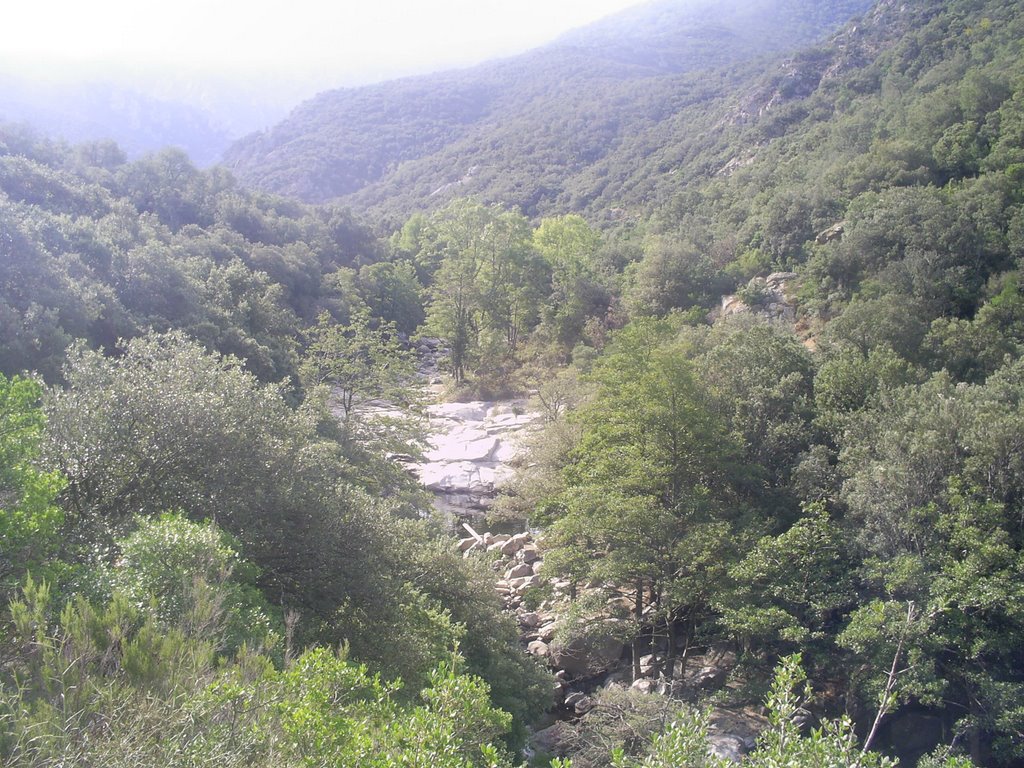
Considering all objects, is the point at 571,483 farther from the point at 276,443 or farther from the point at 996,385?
the point at 996,385

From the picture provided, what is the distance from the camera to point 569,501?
1473 cm

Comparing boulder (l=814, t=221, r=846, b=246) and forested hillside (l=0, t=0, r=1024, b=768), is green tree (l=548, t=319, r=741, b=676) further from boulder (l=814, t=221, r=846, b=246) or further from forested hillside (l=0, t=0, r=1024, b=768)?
boulder (l=814, t=221, r=846, b=246)

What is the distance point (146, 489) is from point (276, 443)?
2190 millimetres

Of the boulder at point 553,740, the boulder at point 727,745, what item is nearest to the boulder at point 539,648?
the boulder at point 553,740

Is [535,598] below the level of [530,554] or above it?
above

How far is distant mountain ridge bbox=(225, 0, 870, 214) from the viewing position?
3445 inches

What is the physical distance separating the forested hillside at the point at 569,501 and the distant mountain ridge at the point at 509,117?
48.0 meters

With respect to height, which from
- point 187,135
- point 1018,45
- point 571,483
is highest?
point 187,135

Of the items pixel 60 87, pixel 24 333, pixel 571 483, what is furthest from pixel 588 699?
pixel 60 87

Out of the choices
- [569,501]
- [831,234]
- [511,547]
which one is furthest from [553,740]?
[831,234]

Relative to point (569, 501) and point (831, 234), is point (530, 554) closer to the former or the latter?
point (569, 501)

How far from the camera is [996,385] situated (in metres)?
14.7

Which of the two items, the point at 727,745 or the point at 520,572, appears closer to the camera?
the point at 727,745

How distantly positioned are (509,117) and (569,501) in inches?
4230
